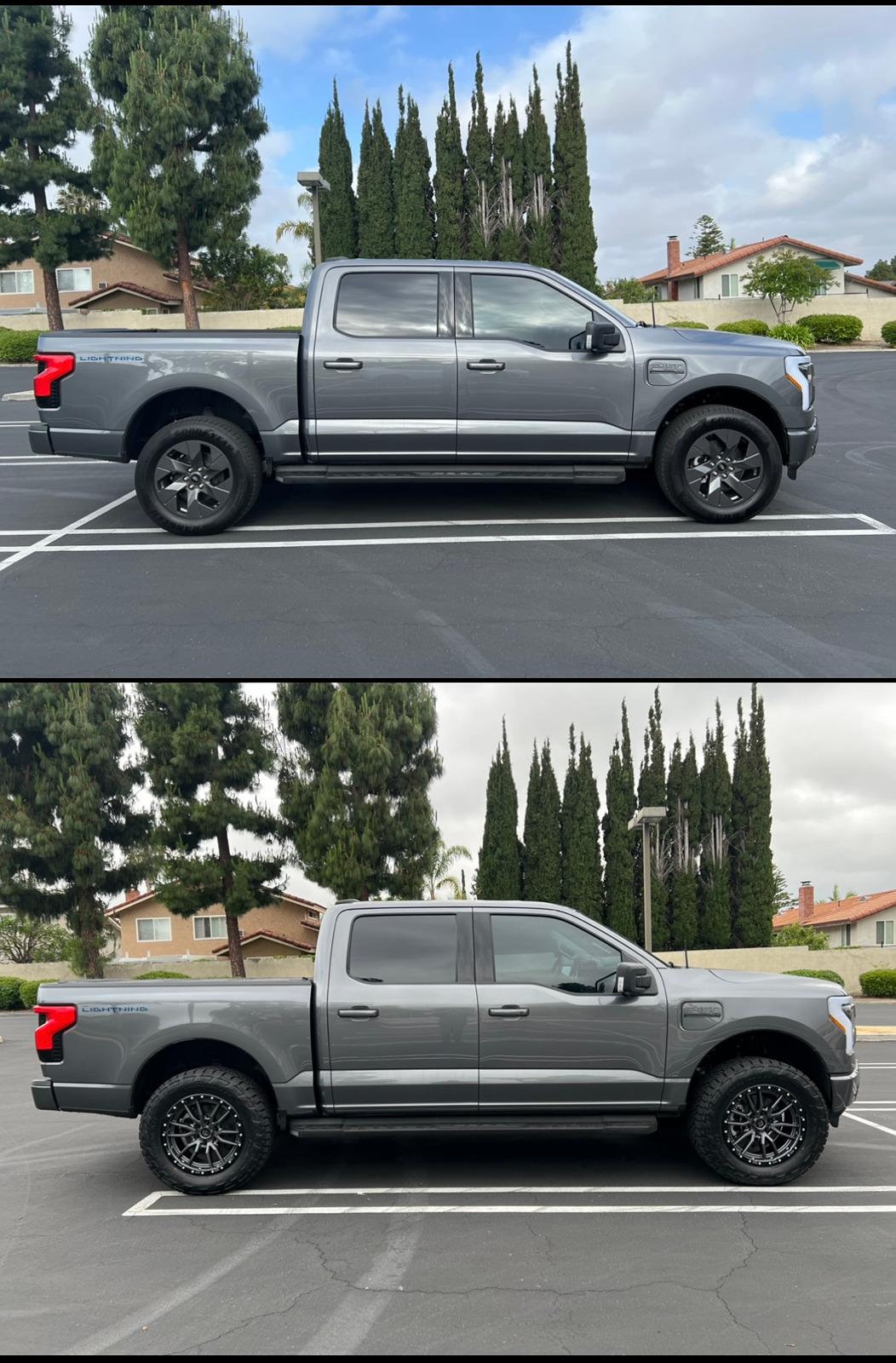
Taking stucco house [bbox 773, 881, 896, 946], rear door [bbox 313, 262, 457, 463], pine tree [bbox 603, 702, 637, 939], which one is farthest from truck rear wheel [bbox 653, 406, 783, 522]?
stucco house [bbox 773, 881, 896, 946]

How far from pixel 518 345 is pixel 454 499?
77.8 inches

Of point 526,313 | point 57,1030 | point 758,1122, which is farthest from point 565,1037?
point 526,313

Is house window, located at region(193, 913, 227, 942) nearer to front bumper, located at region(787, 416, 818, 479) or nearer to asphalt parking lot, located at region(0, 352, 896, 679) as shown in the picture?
asphalt parking lot, located at region(0, 352, 896, 679)

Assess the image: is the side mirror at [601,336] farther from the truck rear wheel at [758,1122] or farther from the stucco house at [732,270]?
the stucco house at [732,270]

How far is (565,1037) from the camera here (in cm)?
623

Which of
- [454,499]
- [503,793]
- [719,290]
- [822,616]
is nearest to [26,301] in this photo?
[719,290]

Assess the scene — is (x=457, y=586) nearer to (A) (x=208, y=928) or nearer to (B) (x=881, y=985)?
(B) (x=881, y=985)

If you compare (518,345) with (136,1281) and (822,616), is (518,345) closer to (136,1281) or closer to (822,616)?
(822,616)

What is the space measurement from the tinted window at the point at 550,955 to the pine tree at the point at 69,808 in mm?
22255

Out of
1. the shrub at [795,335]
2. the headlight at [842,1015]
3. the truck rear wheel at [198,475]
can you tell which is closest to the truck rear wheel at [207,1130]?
the headlight at [842,1015]

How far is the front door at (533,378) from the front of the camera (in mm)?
9148

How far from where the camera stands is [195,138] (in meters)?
35.0

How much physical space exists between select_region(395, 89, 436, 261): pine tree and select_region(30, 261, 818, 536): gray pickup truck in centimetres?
3481

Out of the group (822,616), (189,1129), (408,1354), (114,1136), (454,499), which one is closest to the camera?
(408,1354)
